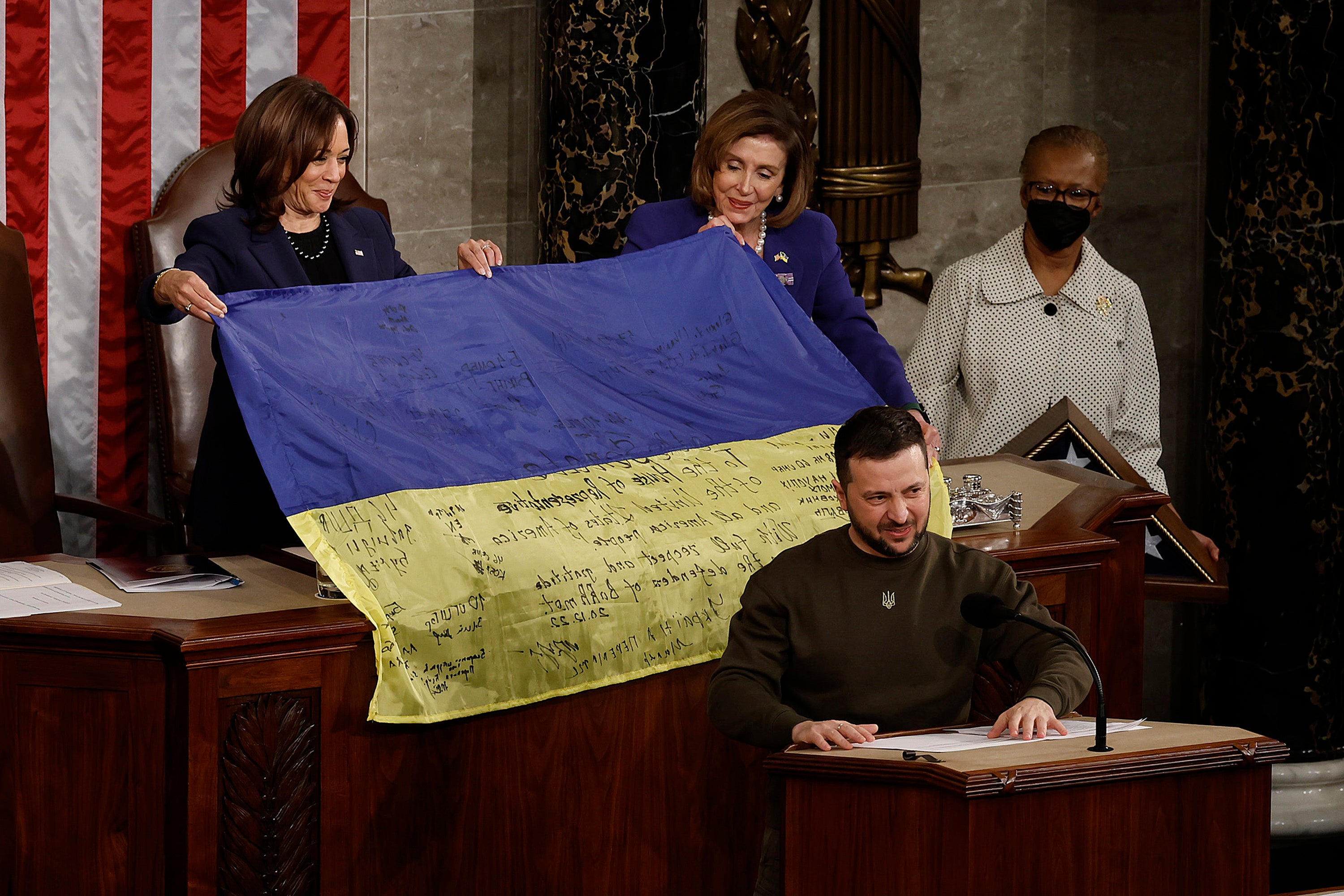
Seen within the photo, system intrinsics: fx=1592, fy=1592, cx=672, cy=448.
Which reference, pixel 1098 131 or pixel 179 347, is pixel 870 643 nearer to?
pixel 179 347

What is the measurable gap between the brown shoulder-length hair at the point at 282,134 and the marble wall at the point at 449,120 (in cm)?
201

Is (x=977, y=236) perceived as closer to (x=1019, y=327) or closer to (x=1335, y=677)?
(x=1019, y=327)

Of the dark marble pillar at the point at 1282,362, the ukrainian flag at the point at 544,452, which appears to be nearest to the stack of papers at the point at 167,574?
the ukrainian flag at the point at 544,452

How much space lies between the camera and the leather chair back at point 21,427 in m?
4.43

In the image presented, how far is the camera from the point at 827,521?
3557 mm

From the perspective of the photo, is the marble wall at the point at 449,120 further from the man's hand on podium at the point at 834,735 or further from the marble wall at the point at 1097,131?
the man's hand on podium at the point at 834,735

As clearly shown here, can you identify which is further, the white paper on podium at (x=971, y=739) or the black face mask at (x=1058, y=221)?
the black face mask at (x=1058, y=221)

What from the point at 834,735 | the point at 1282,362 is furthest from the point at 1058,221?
the point at 834,735

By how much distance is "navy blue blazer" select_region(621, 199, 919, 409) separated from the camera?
157 inches

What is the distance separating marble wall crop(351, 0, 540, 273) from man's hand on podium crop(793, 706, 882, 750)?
3.45 meters

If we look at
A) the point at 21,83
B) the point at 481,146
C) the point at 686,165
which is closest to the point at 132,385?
the point at 21,83

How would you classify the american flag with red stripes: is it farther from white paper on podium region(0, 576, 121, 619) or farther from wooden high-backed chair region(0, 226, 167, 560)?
white paper on podium region(0, 576, 121, 619)

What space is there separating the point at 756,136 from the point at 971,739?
1.74 m

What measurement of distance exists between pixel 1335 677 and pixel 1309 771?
509mm
